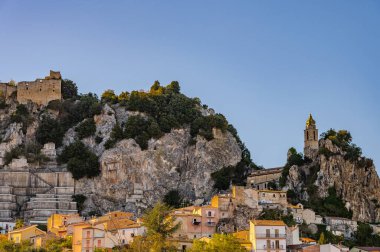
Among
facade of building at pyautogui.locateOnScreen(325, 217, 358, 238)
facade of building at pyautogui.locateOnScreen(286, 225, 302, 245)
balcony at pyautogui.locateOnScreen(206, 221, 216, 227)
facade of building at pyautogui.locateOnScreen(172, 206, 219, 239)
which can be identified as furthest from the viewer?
facade of building at pyautogui.locateOnScreen(325, 217, 358, 238)

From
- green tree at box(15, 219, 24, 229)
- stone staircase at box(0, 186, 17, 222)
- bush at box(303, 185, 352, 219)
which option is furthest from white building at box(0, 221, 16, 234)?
bush at box(303, 185, 352, 219)

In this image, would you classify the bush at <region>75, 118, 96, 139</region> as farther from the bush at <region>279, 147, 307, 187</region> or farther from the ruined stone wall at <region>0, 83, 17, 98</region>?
the bush at <region>279, 147, 307, 187</region>

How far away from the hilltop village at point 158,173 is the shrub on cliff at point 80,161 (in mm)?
130

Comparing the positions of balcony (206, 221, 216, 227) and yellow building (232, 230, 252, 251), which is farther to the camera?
balcony (206, 221, 216, 227)

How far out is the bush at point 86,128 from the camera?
11319cm

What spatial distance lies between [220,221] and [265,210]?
6495 millimetres

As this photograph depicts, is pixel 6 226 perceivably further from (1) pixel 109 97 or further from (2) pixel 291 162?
(2) pixel 291 162

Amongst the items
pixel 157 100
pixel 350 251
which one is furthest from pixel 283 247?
pixel 157 100

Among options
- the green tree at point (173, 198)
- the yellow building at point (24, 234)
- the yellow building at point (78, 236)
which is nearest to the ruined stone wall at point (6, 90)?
the green tree at point (173, 198)

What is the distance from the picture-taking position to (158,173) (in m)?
108

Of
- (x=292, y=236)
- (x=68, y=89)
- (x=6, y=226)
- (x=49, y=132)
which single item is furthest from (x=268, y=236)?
(x=68, y=89)

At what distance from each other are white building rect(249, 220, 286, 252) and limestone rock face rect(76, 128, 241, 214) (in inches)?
1020

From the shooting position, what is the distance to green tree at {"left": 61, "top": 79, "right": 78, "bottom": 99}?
126m

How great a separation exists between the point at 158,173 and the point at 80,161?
960 centimetres
